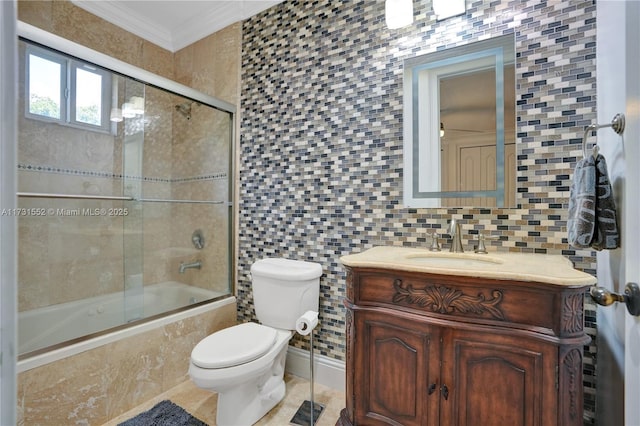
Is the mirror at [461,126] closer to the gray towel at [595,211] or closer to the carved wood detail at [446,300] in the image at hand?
the gray towel at [595,211]

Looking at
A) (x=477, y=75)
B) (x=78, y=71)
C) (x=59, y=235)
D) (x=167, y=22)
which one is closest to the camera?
(x=477, y=75)

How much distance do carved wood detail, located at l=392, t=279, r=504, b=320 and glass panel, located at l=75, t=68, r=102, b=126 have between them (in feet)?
6.68

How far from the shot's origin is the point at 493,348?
102 cm

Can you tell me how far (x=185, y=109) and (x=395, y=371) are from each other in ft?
7.41

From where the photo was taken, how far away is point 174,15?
2.43 meters

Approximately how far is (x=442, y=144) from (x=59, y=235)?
7.76 feet

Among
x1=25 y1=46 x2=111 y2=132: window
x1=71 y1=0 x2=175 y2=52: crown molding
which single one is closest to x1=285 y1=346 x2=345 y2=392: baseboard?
x1=25 y1=46 x2=111 y2=132: window

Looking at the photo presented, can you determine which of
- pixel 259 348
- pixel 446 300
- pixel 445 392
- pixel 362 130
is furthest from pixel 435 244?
pixel 259 348

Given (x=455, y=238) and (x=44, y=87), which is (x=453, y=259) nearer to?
(x=455, y=238)

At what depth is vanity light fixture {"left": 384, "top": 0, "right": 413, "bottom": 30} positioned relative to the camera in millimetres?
1545

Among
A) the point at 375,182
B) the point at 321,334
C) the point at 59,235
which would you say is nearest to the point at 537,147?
the point at 375,182

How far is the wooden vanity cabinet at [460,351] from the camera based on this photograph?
3.08 feet

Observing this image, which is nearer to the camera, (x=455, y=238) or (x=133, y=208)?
(x=455, y=238)

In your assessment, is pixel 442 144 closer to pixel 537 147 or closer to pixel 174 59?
pixel 537 147
